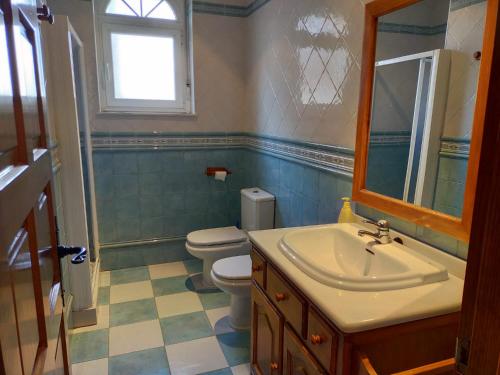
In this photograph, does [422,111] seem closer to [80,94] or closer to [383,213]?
[383,213]

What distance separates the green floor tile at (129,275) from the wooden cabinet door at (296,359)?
191cm

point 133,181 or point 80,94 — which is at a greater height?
point 80,94

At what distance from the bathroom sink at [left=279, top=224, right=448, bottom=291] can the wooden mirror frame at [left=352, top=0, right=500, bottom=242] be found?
0.45 feet

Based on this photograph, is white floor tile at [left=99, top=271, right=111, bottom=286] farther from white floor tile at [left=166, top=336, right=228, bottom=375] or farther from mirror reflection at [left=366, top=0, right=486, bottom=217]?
mirror reflection at [left=366, top=0, right=486, bottom=217]

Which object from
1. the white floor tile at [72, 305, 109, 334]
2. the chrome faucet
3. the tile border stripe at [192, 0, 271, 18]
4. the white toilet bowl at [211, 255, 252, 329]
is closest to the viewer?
the chrome faucet

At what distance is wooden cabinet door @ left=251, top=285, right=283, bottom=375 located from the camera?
140 centimetres

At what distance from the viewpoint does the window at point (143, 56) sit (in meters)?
2.82

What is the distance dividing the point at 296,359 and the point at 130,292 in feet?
5.99

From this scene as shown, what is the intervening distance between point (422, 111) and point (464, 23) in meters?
0.32

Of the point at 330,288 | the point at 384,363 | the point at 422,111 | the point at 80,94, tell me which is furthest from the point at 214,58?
the point at 384,363

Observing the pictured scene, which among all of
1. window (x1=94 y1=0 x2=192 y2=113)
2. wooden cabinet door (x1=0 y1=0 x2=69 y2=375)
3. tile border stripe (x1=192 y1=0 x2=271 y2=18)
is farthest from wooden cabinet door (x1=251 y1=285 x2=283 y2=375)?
tile border stripe (x1=192 y1=0 x2=271 y2=18)

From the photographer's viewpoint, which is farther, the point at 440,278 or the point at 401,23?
the point at 401,23

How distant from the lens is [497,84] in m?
0.49

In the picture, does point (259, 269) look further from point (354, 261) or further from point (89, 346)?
point (89, 346)
